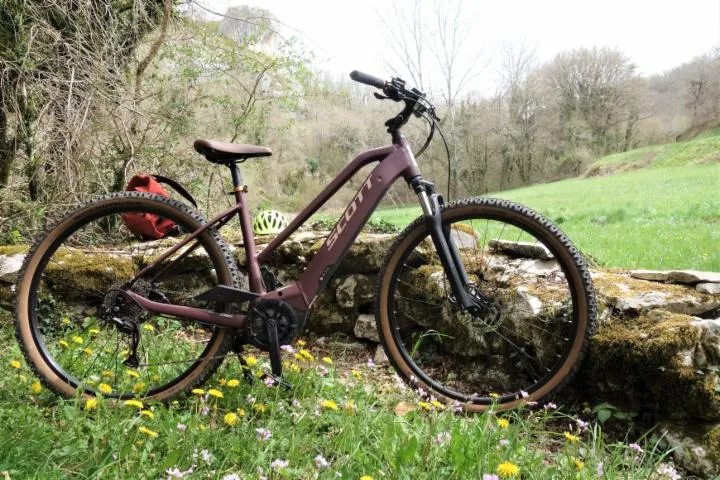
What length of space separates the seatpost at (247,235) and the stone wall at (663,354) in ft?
4.45

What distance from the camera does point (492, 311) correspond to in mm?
2119

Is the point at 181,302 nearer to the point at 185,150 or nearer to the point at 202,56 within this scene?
the point at 185,150

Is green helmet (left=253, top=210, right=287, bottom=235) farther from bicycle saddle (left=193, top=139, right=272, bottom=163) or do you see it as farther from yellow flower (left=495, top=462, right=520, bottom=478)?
yellow flower (left=495, top=462, right=520, bottom=478)

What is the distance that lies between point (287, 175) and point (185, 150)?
7.83 meters

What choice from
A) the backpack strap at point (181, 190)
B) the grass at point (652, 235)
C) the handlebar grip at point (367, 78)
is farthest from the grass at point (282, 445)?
the grass at point (652, 235)

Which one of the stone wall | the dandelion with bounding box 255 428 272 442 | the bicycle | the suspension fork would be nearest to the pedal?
the bicycle

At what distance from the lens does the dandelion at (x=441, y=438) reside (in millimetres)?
1499

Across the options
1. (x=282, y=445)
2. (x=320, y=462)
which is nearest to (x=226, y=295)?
(x=282, y=445)

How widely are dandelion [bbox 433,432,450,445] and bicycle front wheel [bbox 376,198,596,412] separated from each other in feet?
1.57

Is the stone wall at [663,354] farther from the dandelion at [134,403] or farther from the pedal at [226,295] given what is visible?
the dandelion at [134,403]

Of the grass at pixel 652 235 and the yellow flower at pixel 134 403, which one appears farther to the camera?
the grass at pixel 652 235

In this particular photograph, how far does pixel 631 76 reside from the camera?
37156mm

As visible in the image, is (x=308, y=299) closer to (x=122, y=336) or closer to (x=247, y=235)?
(x=247, y=235)

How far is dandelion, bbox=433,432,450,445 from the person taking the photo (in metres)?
1.50
